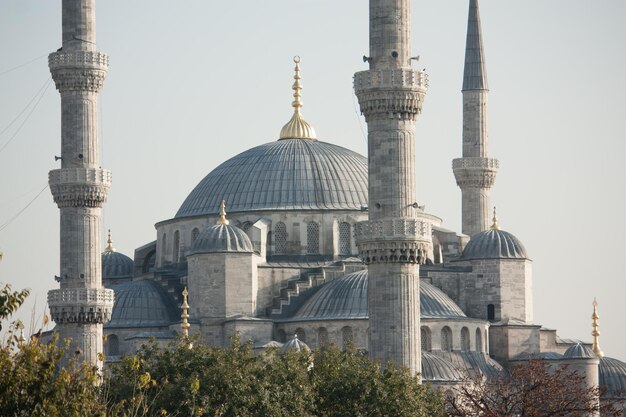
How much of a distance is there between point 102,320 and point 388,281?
10.2 metres

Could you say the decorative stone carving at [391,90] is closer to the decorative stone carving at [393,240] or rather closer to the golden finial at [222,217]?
the decorative stone carving at [393,240]

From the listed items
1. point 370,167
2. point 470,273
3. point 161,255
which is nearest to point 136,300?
point 161,255

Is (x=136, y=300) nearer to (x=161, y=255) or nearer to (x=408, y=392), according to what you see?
(x=161, y=255)

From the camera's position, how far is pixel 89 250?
197ft

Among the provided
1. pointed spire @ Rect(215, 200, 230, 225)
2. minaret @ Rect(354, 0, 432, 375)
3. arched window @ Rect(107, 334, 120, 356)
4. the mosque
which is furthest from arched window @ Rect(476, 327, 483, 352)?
minaret @ Rect(354, 0, 432, 375)

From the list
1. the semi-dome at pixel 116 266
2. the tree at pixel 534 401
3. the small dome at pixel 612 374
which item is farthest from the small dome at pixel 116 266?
the tree at pixel 534 401

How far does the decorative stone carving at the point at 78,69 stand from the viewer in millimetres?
59875

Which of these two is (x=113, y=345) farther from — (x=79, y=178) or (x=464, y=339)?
(x=79, y=178)

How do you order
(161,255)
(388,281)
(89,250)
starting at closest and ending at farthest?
(388,281), (89,250), (161,255)

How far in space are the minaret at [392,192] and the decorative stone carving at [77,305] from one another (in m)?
8.88

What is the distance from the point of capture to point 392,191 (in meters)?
54.3

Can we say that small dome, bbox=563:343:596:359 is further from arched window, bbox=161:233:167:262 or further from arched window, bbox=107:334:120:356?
arched window, bbox=161:233:167:262

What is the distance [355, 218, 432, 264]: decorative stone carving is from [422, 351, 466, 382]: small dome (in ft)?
34.4

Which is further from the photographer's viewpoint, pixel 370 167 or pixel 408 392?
pixel 370 167
